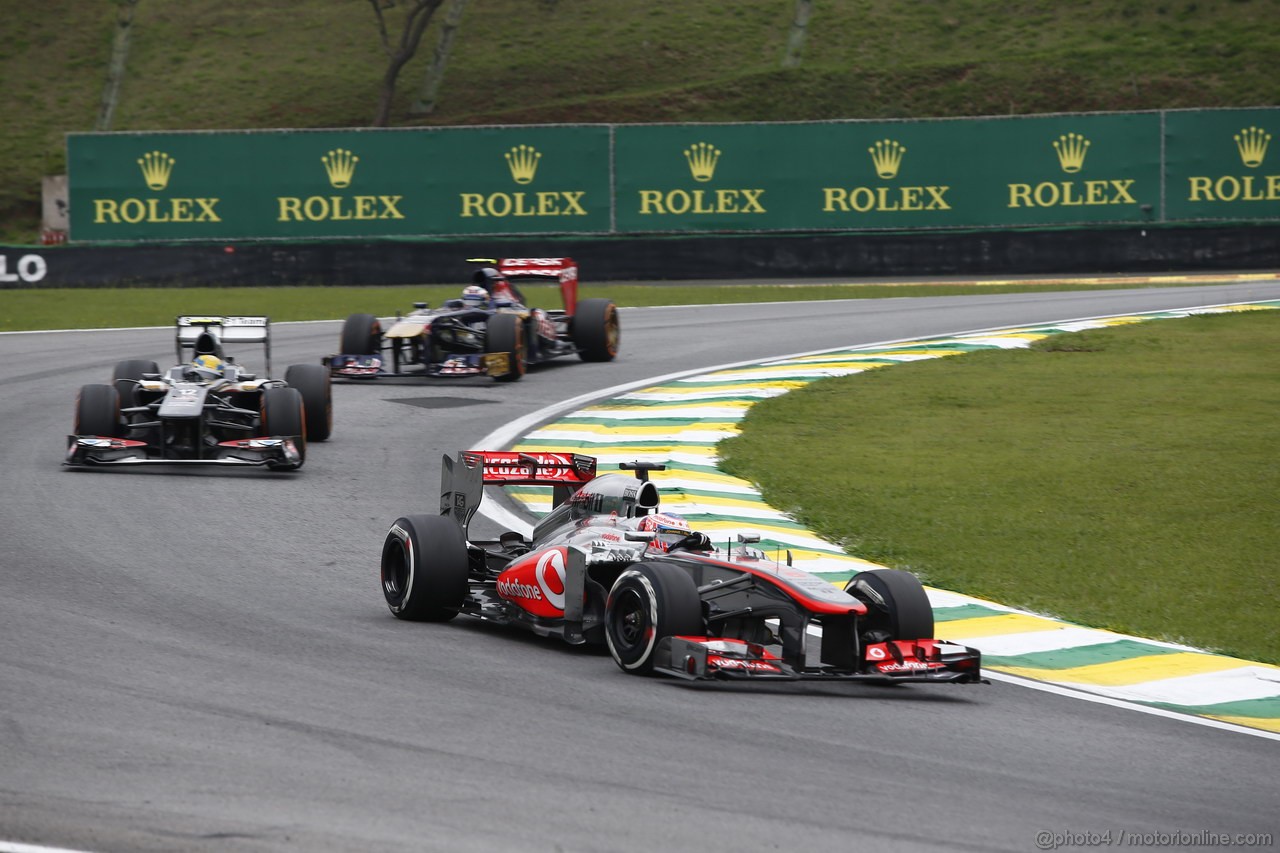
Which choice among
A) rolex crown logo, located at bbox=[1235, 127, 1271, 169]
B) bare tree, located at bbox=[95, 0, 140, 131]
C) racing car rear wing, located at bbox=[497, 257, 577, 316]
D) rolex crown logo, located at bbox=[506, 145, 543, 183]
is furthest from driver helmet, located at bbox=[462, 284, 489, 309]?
bare tree, located at bbox=[95, 0, 140, 131]

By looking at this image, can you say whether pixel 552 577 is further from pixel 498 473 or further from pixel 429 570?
pixel 498 473

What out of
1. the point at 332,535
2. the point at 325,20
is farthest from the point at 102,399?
the point at 325,20

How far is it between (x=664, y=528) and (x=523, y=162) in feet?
92.8

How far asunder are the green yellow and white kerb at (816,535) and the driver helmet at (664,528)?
2.59 ft

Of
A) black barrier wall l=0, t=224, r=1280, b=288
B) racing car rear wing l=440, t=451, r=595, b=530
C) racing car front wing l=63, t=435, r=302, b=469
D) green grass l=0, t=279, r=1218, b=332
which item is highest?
black barrier wall l=0, t=224, r=1280, b=288

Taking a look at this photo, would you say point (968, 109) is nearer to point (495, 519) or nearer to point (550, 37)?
point (550, 37)

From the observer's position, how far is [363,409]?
62.1 feet

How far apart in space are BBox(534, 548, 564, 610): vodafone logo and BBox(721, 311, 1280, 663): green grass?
301 cm

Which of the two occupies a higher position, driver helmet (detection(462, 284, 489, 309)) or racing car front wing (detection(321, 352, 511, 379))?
driver helmet (detection(462, 284, 489, 309))

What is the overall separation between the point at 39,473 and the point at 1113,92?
4195 centimetres

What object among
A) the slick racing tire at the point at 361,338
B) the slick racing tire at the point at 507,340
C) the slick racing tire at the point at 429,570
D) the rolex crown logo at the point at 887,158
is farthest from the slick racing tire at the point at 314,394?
the rolex crown logo at the point at 887,158

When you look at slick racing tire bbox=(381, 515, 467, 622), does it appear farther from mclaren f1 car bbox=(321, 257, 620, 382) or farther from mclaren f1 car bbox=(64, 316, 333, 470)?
mclaren f1 car bbox=(321, 257, 620, 382)

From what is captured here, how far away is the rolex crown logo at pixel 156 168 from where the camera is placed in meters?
36.7

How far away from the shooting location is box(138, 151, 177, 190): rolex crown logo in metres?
36.7
